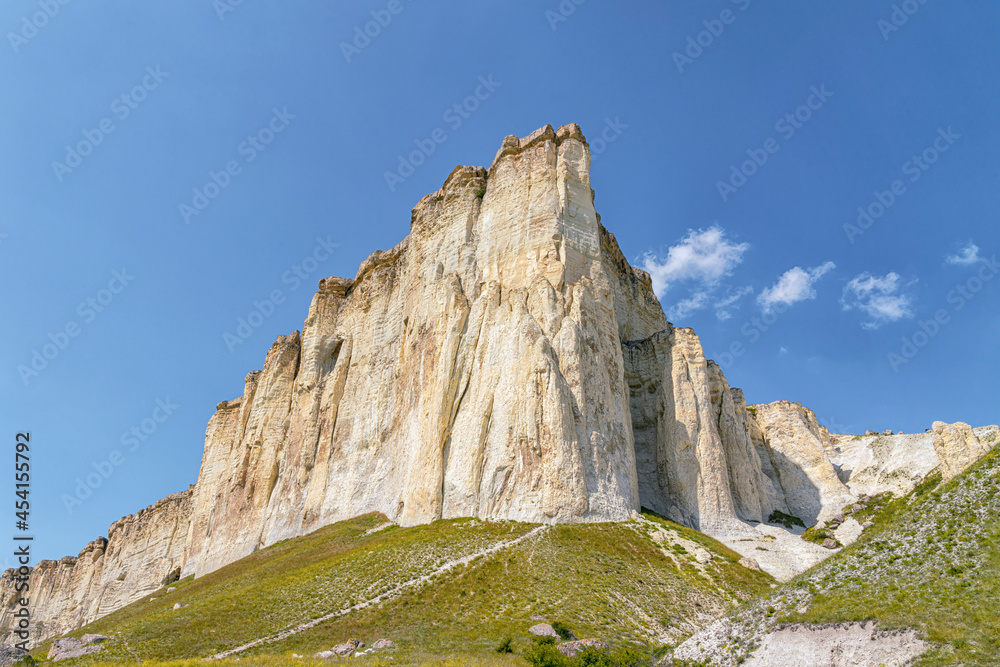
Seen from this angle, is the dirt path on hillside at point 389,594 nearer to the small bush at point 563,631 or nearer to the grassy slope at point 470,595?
the grassy slope at point 470,595

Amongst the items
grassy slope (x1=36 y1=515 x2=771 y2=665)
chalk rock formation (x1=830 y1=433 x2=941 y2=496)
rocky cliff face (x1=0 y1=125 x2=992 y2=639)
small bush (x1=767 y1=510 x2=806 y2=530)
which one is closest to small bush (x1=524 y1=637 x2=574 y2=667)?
grassy slope (x1=36 y1=515 x2=771 y2=665)

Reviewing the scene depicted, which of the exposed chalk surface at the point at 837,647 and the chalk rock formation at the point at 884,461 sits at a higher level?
the chalk rock formation at the point at 884,461

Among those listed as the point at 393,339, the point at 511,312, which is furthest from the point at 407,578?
the point at 393,339

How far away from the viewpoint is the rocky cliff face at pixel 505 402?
125 feet

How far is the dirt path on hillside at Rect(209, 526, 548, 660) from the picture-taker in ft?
85.0

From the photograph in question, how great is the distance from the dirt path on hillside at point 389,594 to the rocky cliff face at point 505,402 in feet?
9.01

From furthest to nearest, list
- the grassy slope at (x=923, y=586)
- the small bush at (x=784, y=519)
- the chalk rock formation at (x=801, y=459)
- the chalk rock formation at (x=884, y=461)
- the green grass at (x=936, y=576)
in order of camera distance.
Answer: the chalk rock formation at (x=801, y=459), the small bush at (x=784, y=519), the chalk rock formation at (x=884, y=461), the grassy slope at (x=923, y=586), the green grass at (x=936, y=576)

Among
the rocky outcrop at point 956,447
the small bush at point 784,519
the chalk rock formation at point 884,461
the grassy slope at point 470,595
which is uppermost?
the chalk rock formation at point 884,461

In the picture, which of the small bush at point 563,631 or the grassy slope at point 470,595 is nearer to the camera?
the small bush at point 563,631

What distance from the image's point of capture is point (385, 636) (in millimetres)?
25172

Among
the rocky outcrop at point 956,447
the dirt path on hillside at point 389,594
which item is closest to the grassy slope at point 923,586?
the dirt path on hillside at point 389,594

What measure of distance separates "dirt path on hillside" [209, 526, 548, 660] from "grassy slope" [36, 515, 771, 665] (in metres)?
0.37

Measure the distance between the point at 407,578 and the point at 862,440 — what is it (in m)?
39.1

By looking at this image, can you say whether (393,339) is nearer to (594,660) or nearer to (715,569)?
(715,569)
